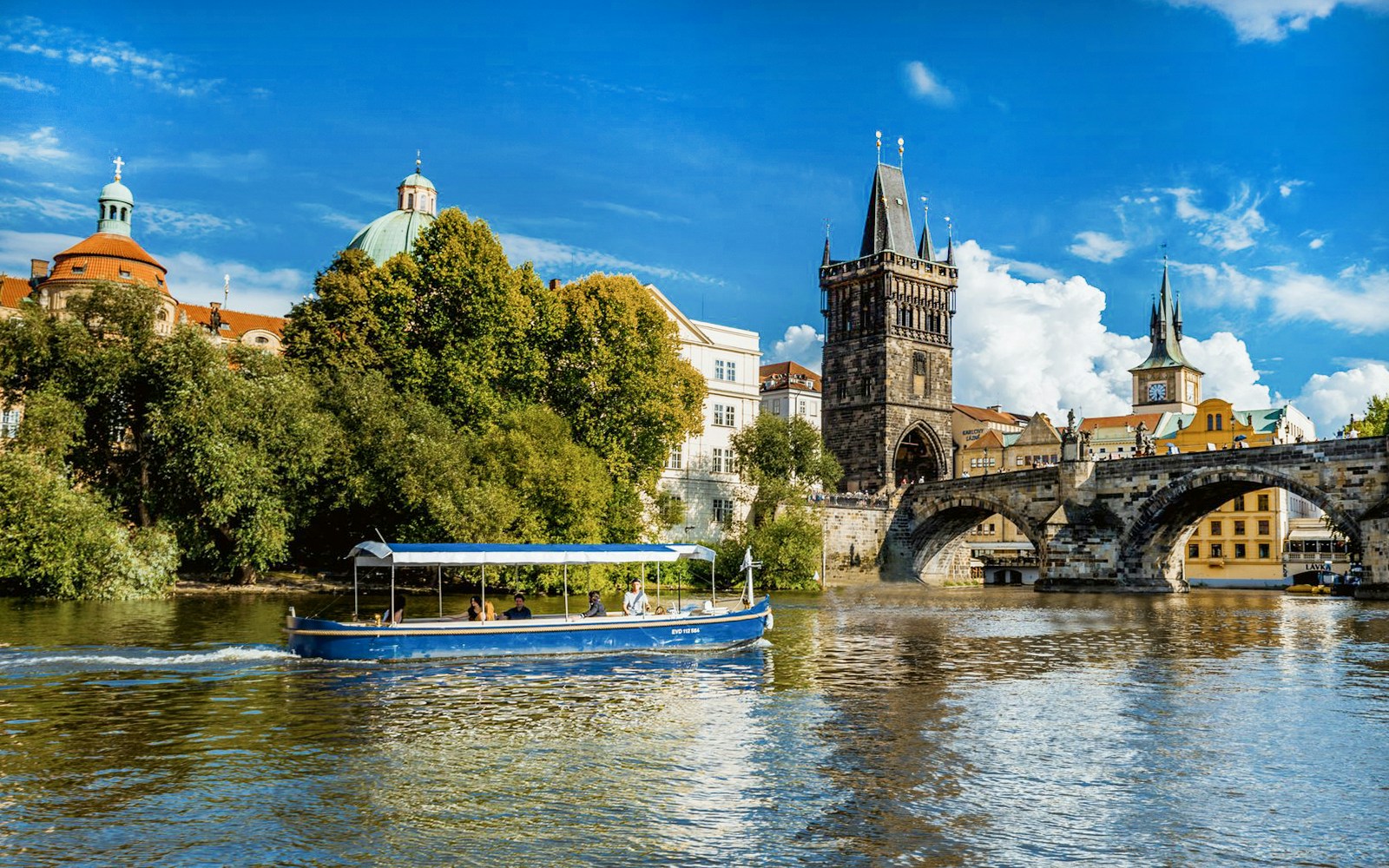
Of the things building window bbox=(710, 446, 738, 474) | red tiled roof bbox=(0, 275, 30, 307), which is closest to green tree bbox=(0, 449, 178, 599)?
building window bbox=(710, 446, 738, 474)

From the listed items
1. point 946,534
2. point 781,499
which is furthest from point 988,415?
point 781,499

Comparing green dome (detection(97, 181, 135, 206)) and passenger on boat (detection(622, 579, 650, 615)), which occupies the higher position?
green dome (detection(97, 181, 135, 206))

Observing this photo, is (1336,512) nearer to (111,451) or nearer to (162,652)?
(162,652)

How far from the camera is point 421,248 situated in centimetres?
5850

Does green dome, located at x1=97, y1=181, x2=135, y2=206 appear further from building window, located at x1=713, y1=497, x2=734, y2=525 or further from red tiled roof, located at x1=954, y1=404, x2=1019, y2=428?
red tiled roof, located at x1=954, y1=404, x2=1019, y2=428

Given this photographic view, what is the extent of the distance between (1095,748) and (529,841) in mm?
9675

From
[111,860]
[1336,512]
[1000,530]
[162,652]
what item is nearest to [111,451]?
[162,652]

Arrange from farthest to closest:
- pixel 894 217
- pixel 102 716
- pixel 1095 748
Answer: pixel 894 217 → pixel 102 716 → pixel 1095 748

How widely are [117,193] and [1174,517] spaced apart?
8161 cm

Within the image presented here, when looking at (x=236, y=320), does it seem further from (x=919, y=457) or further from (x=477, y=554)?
(x=477, y=554)

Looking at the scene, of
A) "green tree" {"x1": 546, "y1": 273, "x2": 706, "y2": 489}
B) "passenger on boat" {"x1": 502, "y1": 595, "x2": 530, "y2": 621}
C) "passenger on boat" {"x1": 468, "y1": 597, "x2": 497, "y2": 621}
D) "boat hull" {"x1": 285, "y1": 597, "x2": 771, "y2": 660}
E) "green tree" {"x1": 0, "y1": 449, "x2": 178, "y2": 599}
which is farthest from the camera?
"green tree" {"x1": 546, "y1": 273, "x2": 706, "y2": 489}

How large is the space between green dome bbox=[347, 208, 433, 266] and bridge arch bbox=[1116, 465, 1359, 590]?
51.4 meters

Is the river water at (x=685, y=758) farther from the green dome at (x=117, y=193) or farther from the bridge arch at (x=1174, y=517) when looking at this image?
the green dome at (x=117, y=193)

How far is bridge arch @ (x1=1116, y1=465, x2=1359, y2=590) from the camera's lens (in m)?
61.8
